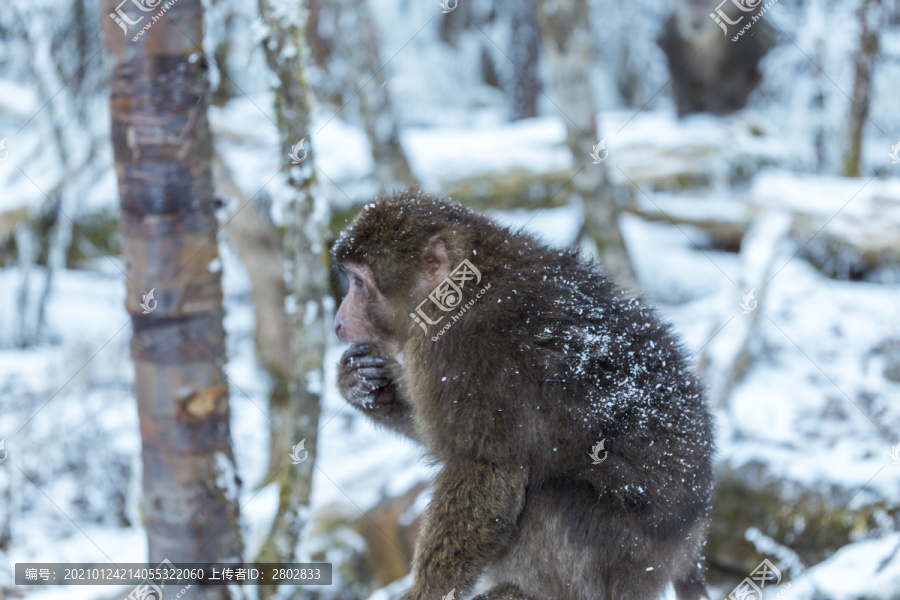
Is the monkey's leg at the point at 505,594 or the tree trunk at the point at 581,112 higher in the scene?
the tree trunk at the point at 581,112

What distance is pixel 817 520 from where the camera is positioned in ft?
14.7

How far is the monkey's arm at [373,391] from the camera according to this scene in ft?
10.1

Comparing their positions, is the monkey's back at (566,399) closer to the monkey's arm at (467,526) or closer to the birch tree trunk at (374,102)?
the monkey's arm at (467,526)

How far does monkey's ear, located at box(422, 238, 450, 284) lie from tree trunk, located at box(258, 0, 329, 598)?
1.28 meters

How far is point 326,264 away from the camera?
4.06 m

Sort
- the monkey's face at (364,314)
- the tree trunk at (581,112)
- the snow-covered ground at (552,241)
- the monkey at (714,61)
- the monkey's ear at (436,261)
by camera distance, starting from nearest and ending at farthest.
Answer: the monkey's ear at (436,261) → the monkey's face at (364,314) → the snow-covered ground at (552,241) → the tree trunk at (581,112) → the monkey at (714,61)

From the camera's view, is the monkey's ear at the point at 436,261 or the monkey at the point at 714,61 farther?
the monkey at the point at 714,61

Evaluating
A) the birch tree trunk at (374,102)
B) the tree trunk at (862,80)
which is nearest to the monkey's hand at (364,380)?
the birch tree trunk at (374,102)

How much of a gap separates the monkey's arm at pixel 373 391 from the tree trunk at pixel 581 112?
3383 mm

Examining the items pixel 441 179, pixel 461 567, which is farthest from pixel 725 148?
pixel 461 567

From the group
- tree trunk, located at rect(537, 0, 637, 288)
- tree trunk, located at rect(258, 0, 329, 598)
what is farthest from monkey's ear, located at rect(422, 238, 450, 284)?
tree trunk, located at rect(537, 0, 637, 288)

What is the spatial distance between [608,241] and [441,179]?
8.03 ft

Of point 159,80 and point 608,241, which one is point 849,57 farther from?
point 159,80

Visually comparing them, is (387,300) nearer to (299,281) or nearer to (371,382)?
(371,382)
